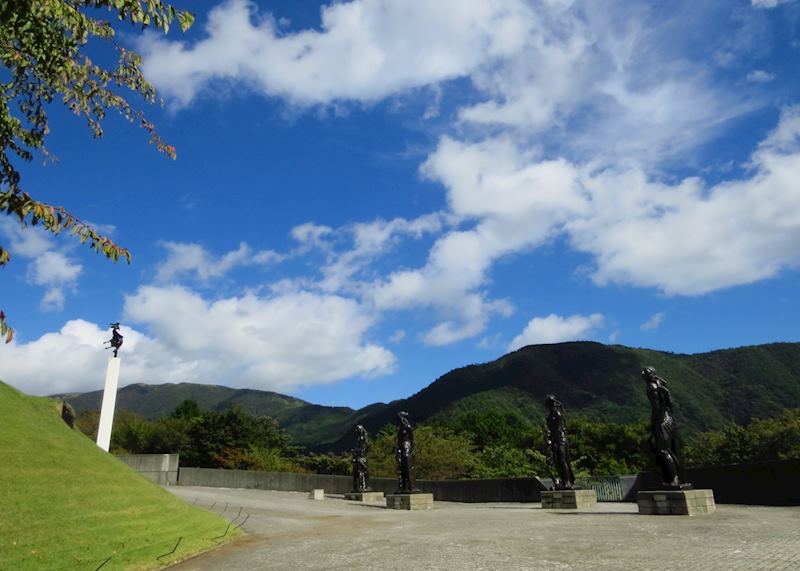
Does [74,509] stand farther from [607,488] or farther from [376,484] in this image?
[376,484]

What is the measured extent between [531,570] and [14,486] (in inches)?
411

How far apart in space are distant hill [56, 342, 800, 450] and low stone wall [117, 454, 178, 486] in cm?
8205

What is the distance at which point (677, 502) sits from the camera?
1298cm

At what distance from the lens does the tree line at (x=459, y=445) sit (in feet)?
140

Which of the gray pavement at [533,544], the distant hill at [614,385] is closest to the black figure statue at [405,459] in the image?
the gray pavement at [533,544]

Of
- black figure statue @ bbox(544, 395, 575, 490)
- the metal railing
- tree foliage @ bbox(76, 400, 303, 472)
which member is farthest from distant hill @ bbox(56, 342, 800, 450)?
black figure statue @ bbox(544, 395, 575, 490)

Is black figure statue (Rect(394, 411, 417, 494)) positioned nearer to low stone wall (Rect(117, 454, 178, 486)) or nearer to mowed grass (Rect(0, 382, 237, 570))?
mowed grass (Rect(0, 382, 237, 570))

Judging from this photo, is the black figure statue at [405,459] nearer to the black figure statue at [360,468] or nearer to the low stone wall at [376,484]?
the low stone wall at [376,484]

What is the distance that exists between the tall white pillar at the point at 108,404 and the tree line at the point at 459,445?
69.8 ft

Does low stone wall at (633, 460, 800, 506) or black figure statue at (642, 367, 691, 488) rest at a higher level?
black figure statue at (642, 367, 691, 488)

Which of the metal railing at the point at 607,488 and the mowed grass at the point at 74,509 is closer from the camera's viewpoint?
the mowed grass at the point at 74,509

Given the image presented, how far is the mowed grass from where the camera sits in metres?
9.48

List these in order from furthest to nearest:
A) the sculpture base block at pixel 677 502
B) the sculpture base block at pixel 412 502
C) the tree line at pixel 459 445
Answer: the tree line at pixel 459 445
the sculpture base block at pixel 412 502
the sculpture base block at pixel 677 502

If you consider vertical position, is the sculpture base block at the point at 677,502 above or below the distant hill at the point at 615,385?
below
